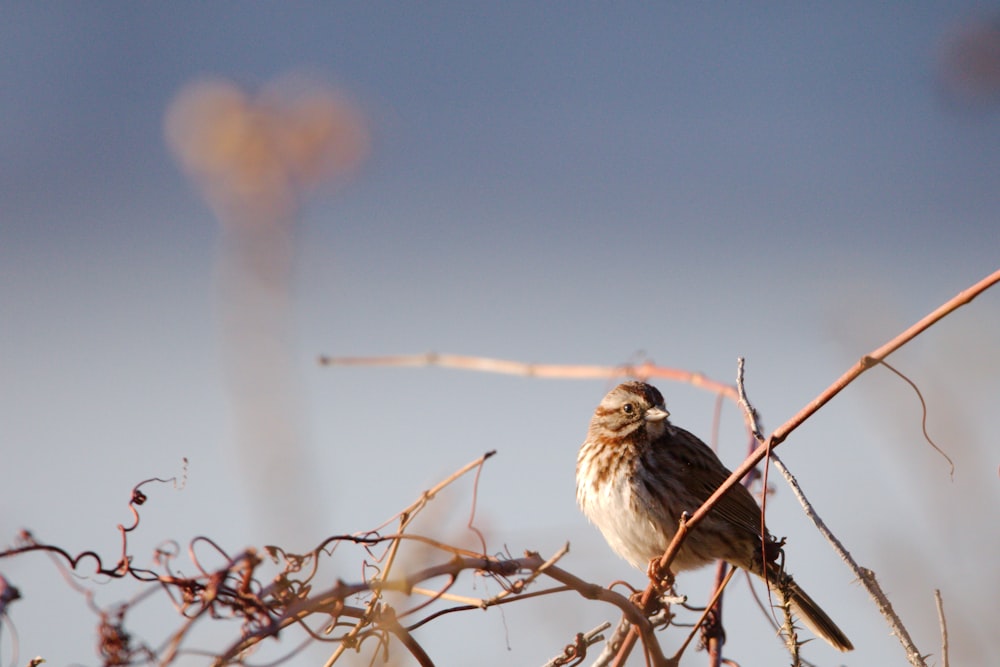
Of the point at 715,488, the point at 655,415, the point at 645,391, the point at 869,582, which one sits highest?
the point at 645,391

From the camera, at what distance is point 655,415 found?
12.4 ft

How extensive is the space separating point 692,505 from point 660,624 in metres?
1.03

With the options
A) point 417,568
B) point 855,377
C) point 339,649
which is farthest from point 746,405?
point 339,649

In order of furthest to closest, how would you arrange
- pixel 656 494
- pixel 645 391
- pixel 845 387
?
pixel 645 391 < pixel 656 494 < pixel 845 387

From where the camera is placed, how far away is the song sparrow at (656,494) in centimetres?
358

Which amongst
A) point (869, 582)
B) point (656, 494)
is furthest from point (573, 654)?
point (656, 494)

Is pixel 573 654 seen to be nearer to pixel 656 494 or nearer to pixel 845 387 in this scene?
pixel 845 387

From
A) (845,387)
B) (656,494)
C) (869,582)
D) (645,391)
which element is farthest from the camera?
(645,391)

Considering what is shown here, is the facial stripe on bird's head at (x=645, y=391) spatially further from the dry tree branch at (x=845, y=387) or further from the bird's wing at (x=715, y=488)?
the dry tree branch at (x=845, y=387)

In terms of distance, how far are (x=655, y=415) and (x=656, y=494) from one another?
28 centimetres

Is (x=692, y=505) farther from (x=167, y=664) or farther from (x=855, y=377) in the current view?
(x=167, y=664)

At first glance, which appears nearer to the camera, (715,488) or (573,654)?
(573,654)

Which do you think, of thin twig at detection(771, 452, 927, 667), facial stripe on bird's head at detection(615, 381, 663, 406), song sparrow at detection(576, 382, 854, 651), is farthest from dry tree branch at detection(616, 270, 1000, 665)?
facial stripe on bird's head at detection(615, 381, 663, 406)

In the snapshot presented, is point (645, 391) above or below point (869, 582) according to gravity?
above
